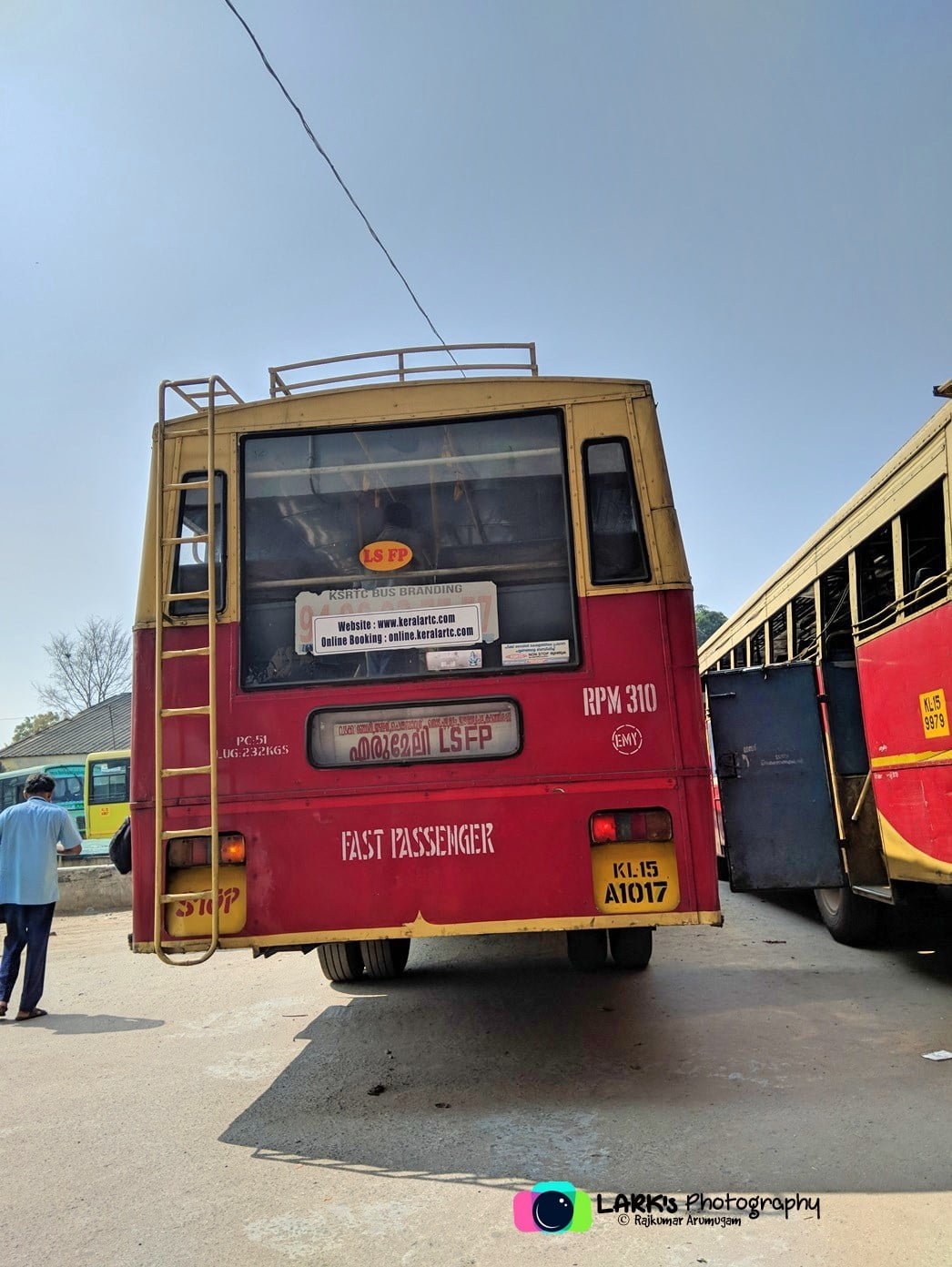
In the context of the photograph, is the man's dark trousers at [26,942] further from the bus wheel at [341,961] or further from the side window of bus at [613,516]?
the side window of bus at [613,516]

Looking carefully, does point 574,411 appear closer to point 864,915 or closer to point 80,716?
point 864,915

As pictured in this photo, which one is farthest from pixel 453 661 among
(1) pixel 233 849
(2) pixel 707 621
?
(2) pixel 707 621

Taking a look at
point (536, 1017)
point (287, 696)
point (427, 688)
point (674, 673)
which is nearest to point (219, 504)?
point (287, 696)

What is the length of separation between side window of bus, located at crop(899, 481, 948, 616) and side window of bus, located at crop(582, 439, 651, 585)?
1837mm

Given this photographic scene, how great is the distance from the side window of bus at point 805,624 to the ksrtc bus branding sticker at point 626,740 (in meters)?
3.84

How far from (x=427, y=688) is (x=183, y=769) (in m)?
1.19

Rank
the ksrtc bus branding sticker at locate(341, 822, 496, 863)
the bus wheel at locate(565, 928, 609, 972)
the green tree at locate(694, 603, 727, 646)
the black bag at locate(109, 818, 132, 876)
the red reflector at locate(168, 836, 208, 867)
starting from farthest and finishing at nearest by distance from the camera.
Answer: the green tree at locate(694, 603, 727, 646), the bus wheel at locate(565, 928, 609, 972), the black bag at locate(109, 818, 132, 876), the red reflector at locate(168, 836, 208, 867), the ksrtc bus branding sticker at locate(341, 822, 496, 863)

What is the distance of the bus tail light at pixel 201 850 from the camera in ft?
A: 14.9

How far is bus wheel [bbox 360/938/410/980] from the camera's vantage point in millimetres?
7156

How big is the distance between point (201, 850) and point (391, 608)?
144 cm

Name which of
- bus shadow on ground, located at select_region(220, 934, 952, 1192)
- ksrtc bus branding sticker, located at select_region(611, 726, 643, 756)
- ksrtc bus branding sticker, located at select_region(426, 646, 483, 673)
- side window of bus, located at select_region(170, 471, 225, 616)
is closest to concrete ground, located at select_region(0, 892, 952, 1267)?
bus shadow on ground, located at select_region(220, 934, 952, 1192)

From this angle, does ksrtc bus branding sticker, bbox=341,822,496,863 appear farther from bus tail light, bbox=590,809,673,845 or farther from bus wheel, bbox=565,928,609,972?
bus wheel, bbox=565,928,609,972

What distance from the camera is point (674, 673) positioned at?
4.52 m

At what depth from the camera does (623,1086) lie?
183 inches
